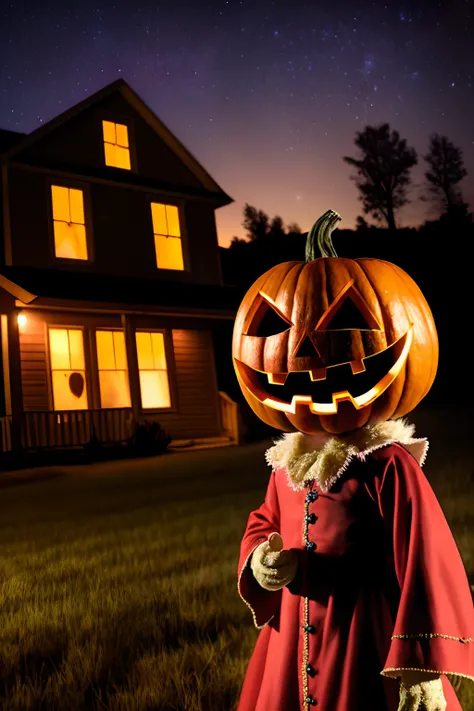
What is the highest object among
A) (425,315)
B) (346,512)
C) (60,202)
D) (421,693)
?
(60,202)

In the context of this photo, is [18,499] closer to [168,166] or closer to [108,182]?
[108,182]

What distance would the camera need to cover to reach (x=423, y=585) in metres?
2.03

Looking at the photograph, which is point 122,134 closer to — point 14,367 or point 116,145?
point 116,145

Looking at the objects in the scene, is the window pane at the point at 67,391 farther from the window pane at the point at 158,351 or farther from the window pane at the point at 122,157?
the window pane at the point at 122,157

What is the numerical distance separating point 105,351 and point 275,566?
48.4 ft

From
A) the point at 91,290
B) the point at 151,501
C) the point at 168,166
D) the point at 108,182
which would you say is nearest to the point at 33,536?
the point at 151,501

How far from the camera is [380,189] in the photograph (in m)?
39.6

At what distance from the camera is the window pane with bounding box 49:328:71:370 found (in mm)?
15719

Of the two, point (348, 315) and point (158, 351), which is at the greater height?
point (158, 351)

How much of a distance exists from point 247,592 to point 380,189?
129 feet

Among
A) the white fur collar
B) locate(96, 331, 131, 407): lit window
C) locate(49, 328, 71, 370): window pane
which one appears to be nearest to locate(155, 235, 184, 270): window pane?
locate(96, 331, 131, 407): lit window

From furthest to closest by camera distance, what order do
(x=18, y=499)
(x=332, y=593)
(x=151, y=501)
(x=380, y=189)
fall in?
(x=380, y=189), (x=18, y=499), (x=151, y=501), (x=332, y=593)

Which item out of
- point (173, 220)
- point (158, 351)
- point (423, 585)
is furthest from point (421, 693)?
point (173, 220)

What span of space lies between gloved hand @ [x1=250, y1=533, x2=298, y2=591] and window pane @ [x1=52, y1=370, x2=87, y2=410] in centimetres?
1383
